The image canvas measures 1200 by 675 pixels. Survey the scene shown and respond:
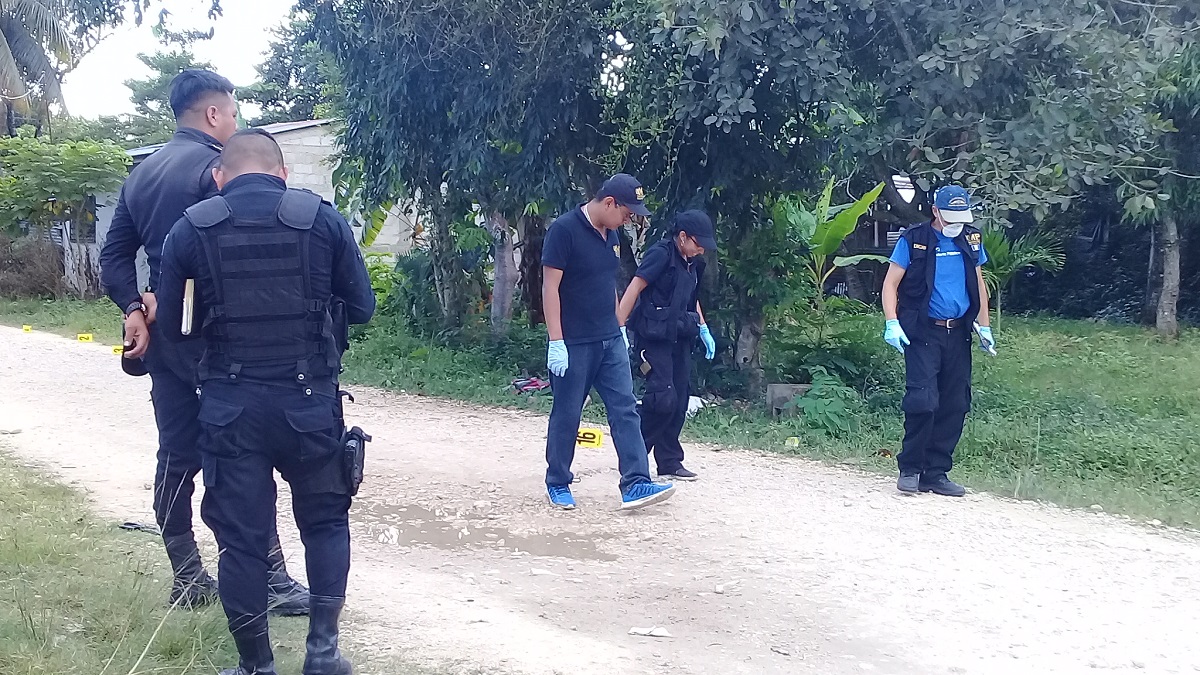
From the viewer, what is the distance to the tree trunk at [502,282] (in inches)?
542

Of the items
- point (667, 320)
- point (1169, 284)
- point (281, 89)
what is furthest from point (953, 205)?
point (281, 89)

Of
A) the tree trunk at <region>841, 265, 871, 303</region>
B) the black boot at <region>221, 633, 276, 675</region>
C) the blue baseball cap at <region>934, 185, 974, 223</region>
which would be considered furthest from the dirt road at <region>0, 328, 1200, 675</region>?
the tree trunk at <region>841, 265, 871, 303</region>

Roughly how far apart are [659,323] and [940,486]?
198 centimetres

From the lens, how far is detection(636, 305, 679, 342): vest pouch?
682cm

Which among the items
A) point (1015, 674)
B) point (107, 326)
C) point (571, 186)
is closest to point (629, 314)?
point (1015, 674)

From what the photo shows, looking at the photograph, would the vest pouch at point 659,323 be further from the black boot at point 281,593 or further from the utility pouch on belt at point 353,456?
the utility pouch on belt at point 353,456

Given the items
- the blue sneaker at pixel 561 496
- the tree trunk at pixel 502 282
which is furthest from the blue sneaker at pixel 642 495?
the tree trunk at pixel 502 282

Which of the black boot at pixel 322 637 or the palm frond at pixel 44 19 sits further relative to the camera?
the palm frond at pixel 44 19

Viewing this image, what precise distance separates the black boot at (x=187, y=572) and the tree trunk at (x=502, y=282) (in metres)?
9.36

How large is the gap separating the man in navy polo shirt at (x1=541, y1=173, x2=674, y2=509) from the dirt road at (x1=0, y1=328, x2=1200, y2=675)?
12.1 inches

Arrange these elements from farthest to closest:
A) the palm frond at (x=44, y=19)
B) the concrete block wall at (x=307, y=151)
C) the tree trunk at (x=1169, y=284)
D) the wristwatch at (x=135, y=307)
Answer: the palm frond at (x=44, y=19)
the concrete block wall at (x=307, y=151)
the tree trunk at (x=1169, y=284)
the wristwatch at (x=135, y=307)

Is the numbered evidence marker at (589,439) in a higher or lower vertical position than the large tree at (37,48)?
lower

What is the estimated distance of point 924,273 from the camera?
6789 mm

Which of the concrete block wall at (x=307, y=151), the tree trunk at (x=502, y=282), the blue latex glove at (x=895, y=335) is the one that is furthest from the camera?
the concrete block wall at (x=307, y=151)
